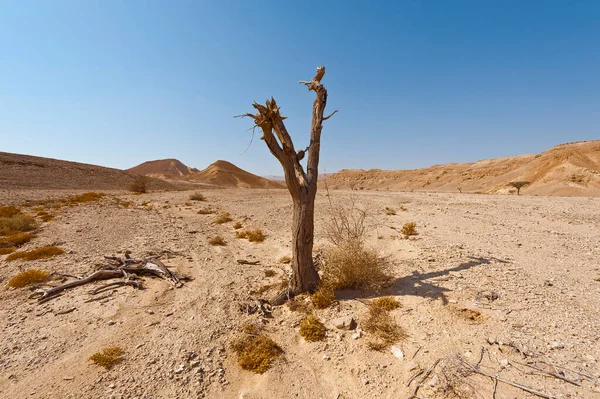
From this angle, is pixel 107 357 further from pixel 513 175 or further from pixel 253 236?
pixel 513 175

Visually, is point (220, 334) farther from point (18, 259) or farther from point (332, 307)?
point (18, 259)

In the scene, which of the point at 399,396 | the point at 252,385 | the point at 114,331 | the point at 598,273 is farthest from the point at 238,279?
the point at 598,273

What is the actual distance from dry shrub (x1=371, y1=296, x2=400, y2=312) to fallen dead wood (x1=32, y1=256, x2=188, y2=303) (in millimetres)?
4031

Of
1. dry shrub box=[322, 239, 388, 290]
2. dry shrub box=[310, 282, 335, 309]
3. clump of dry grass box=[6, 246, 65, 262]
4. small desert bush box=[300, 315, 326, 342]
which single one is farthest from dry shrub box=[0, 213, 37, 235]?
dry shrub box=[322, 239, 388, 290]

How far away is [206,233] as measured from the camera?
10.5m

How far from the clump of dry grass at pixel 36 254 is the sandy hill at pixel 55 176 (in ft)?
94.2

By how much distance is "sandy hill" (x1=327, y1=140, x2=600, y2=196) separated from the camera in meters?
30.7

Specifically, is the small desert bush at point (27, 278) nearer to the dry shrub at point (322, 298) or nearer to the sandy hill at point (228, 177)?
the dry shrub at point (322, 298)

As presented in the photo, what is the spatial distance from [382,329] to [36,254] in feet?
29.3

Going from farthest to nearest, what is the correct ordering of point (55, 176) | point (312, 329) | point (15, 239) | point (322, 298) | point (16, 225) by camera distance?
point (55, 176), point (16, 225), point (15, 239), point (322, 298), point (312, 329)

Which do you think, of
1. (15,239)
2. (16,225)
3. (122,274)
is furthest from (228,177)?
(122,274)

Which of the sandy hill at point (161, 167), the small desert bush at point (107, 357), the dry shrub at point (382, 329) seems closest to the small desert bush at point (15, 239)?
the small desert bush at point (107, 357)

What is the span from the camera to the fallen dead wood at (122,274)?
500cm

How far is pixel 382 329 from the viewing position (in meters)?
3.69
